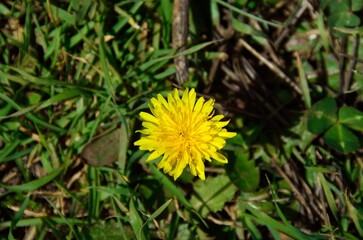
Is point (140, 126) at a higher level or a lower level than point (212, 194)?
higher

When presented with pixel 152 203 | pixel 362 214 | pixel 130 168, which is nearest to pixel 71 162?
pixel 130 168

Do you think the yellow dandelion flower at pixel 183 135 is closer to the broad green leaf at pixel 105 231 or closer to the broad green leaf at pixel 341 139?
the broad green leaf at pixel 105 231

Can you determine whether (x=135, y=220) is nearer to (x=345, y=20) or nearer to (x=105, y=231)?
(x=105, y=231)

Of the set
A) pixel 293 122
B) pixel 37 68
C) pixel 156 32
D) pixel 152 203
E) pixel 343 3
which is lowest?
pixel 152 203

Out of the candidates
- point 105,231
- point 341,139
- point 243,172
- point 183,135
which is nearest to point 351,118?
point 341,139

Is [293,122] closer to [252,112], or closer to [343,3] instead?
[252,112]

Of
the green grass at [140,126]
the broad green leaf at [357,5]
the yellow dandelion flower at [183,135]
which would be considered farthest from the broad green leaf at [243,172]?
the broad green leaf at [357,5]
